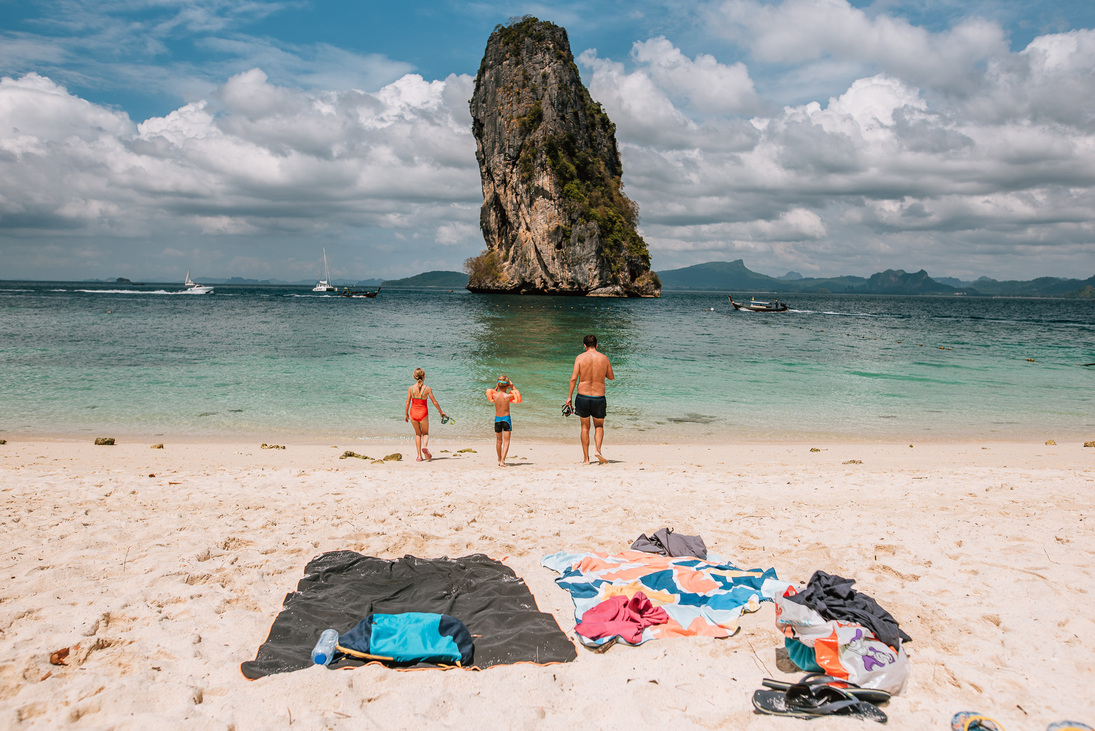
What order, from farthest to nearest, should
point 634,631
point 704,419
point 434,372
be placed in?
1. point 434,372
2. point 704,419
3. point 634,631

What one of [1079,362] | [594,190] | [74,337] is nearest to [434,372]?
[74,337]

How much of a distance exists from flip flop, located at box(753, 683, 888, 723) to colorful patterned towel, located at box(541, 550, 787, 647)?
0.73 meters

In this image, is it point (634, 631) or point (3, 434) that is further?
point (3, 434)

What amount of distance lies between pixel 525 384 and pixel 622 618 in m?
14.3

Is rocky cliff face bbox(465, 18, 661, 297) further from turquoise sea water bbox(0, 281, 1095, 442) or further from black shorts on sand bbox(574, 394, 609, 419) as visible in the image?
black shorts on sand bbox(574, 394, 609, 419)

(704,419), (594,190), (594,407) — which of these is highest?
(594,190)

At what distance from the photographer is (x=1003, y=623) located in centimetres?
404

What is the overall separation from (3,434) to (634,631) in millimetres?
13457

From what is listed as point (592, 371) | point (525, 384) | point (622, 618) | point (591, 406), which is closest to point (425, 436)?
point (591, 406)

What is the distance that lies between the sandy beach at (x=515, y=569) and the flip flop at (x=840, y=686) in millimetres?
73

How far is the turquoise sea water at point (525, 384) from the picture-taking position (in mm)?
12859

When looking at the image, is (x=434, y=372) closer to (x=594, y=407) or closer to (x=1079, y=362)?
(x=594, y=407)

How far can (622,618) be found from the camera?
13.7 ft

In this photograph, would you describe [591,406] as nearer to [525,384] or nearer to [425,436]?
[425,436]
